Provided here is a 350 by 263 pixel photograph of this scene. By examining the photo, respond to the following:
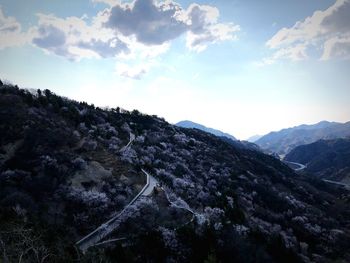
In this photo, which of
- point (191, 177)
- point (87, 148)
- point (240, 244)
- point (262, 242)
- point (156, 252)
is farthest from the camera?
point (191, 177)

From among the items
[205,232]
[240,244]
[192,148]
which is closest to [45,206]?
[205,232]

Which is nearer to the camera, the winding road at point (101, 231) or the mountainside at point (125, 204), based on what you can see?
the mountainside at point (125, 204)

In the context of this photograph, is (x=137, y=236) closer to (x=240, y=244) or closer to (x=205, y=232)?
(x=205, y=232)

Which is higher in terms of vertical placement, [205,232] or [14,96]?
[14,96]

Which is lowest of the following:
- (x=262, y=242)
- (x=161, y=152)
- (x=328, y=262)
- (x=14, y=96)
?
(x=328, y=262)

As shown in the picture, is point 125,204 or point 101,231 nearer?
point 101,231

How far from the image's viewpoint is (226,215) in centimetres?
4694

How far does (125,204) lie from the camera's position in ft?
135

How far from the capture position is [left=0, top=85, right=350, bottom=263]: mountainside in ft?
92.9

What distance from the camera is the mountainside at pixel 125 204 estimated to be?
28312mm

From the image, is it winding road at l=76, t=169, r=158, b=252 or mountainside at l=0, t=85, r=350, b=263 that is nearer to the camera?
mountainside at l=0, t=85, r=350, b=263

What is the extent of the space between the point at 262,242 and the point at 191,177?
3215cm

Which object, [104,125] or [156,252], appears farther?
[104,125]

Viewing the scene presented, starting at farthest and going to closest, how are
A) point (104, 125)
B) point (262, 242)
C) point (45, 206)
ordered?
point (104, 125) → point (262, 242) → point (45, 206)
